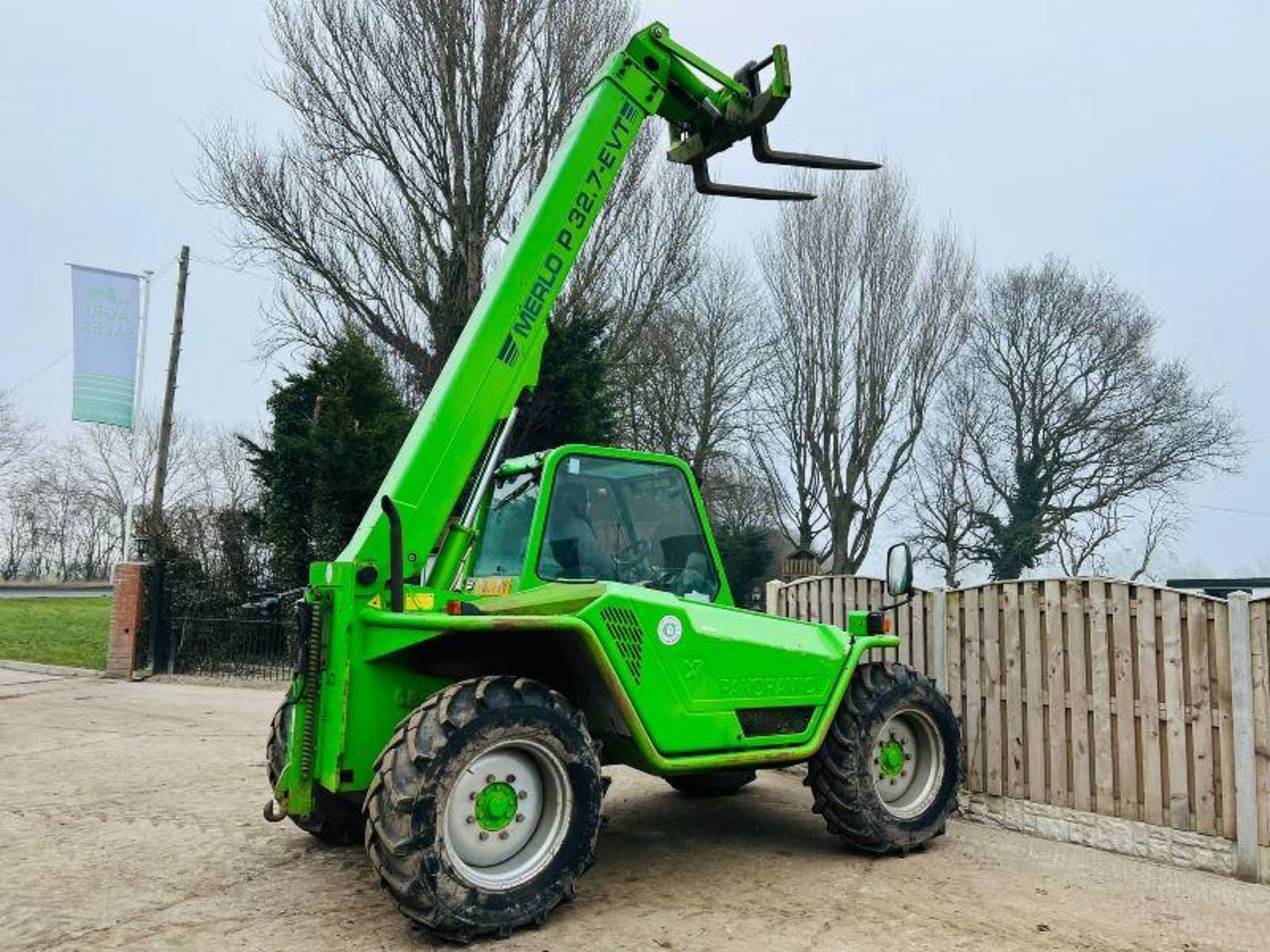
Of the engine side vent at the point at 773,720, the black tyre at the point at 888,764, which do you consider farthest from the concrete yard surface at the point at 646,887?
the engine side vent at the point at 773,720

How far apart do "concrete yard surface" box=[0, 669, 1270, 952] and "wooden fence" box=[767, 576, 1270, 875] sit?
15.6 inches

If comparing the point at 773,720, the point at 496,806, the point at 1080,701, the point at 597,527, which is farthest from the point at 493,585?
the point at 1080,701

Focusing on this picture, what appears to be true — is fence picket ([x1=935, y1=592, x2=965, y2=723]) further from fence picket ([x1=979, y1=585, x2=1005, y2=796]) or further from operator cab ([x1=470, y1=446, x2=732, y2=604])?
operator cab ([x1=470, y1=446, x2=732, y2=604])

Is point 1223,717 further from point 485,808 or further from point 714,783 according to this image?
point 485,808

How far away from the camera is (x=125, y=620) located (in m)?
14.6

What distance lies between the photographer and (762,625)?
16.5 feet

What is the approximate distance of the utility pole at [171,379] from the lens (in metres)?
18.6

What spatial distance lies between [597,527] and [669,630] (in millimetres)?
941

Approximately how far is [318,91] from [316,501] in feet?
23.9

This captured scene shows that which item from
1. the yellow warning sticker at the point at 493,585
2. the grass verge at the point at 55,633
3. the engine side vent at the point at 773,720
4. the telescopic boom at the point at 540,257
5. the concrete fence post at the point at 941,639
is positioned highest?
the telescopic boom at the point at 540,257

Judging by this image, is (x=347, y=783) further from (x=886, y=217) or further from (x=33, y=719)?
(x=886, y=217)

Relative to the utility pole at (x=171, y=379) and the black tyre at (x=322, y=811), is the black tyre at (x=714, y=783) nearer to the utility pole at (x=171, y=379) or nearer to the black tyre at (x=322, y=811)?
the black tyre at (x=322, y=811)

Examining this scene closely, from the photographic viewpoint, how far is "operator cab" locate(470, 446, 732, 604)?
5035 mm

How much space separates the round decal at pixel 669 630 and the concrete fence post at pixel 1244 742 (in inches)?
122
